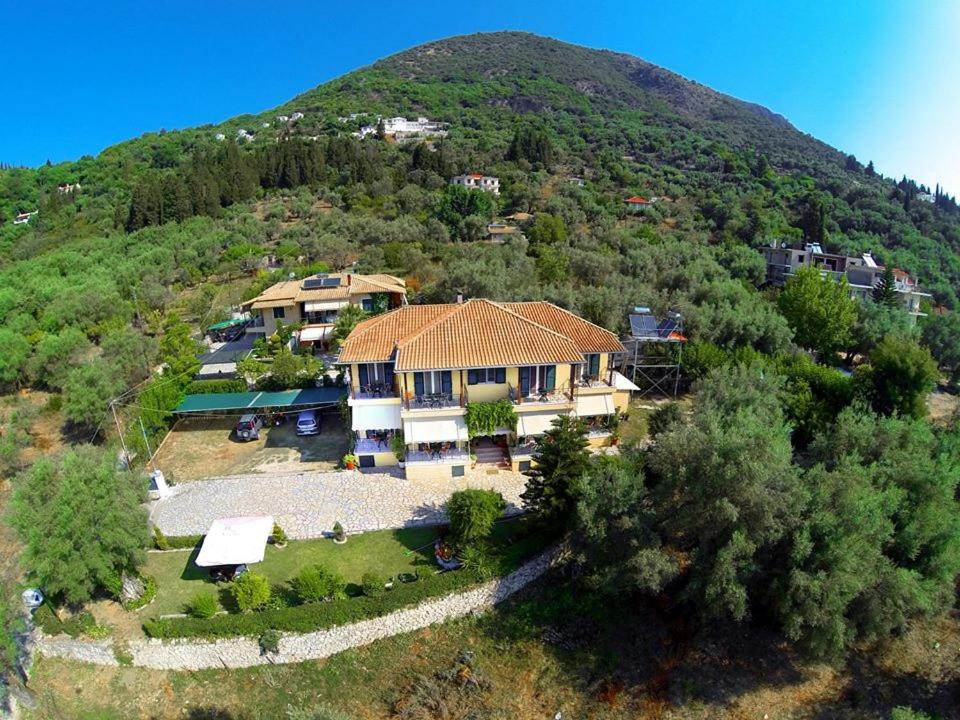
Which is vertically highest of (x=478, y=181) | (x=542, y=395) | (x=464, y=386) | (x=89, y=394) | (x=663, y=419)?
(x=478, y=181)

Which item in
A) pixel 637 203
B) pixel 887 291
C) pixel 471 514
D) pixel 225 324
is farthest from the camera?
pixel 637 203

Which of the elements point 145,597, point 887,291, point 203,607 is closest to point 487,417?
point 203,607

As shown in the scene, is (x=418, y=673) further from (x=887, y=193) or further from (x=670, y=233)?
(x=887, y=193)

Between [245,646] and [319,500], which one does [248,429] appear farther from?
[245,646]

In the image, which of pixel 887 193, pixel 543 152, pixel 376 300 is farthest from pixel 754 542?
pixel 887 193

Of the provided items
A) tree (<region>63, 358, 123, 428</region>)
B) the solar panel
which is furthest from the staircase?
tree (<region>63, 358, 123, 428</region>)
